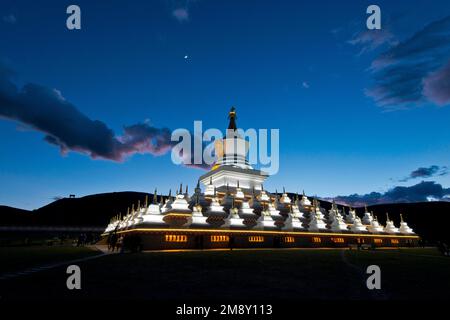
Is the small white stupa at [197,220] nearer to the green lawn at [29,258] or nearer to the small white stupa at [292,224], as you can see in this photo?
the green lawn at [29,258]

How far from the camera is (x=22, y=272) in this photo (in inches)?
624

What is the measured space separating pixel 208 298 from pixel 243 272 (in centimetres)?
623

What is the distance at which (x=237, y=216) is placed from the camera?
133 ft

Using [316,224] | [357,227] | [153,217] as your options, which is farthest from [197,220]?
[357,227]

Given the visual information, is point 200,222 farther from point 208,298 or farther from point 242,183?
point 208,298

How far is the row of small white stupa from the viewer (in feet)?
124

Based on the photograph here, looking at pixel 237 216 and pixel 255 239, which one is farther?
pixel 255 239

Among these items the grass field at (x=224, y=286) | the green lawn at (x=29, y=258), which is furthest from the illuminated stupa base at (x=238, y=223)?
the grass field at (x=224, y=286)

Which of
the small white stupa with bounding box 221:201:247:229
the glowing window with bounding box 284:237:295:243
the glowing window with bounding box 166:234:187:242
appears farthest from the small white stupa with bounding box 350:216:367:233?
the glowing window with bounding box 166:234:187:242

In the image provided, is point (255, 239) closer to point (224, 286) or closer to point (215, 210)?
point (215, 210)

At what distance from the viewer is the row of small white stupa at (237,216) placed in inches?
1494

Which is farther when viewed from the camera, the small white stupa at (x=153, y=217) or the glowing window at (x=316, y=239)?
the glowing window at (x=316, y=239)

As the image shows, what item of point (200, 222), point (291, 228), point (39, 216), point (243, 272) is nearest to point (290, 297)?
A: point (243, 272)

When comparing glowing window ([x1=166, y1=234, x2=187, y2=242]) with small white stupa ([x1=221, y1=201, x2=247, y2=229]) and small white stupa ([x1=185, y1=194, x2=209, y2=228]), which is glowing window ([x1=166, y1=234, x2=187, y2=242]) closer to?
small white stupa ([x1=185, y1=194, x2=209, y2=228])
